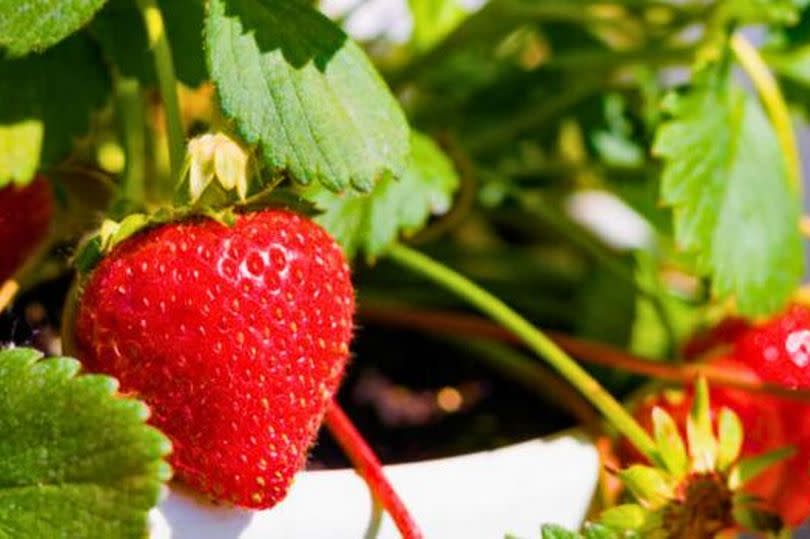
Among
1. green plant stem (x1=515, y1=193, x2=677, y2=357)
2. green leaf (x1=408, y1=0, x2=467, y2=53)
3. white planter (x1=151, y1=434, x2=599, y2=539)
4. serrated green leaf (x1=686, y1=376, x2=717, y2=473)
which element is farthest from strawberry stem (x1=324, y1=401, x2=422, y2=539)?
green leaf (x1=408, y1=0, x2=467, y2=53)

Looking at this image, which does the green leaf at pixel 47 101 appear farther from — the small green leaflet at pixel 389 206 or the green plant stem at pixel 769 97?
the green plant stem at pixel 769 97

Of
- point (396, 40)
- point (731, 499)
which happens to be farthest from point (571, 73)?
point (731, 499)

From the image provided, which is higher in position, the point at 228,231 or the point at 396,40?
the point at 228,231

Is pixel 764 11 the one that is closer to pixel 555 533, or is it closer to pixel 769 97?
pixel 769 97

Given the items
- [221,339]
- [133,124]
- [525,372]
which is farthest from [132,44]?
[525,372]

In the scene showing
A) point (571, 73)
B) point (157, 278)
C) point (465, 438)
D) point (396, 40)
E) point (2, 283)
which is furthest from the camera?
point (396, 40)

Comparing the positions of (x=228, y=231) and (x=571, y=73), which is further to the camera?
(x=571, y=73)

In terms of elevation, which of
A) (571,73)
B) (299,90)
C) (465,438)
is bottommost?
(465,438)

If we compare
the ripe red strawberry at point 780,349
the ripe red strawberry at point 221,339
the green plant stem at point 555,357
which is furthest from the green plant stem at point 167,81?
the ripe red strawberry at point 780,349

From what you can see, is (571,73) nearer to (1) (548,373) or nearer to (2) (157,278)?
(1) (548,373)
